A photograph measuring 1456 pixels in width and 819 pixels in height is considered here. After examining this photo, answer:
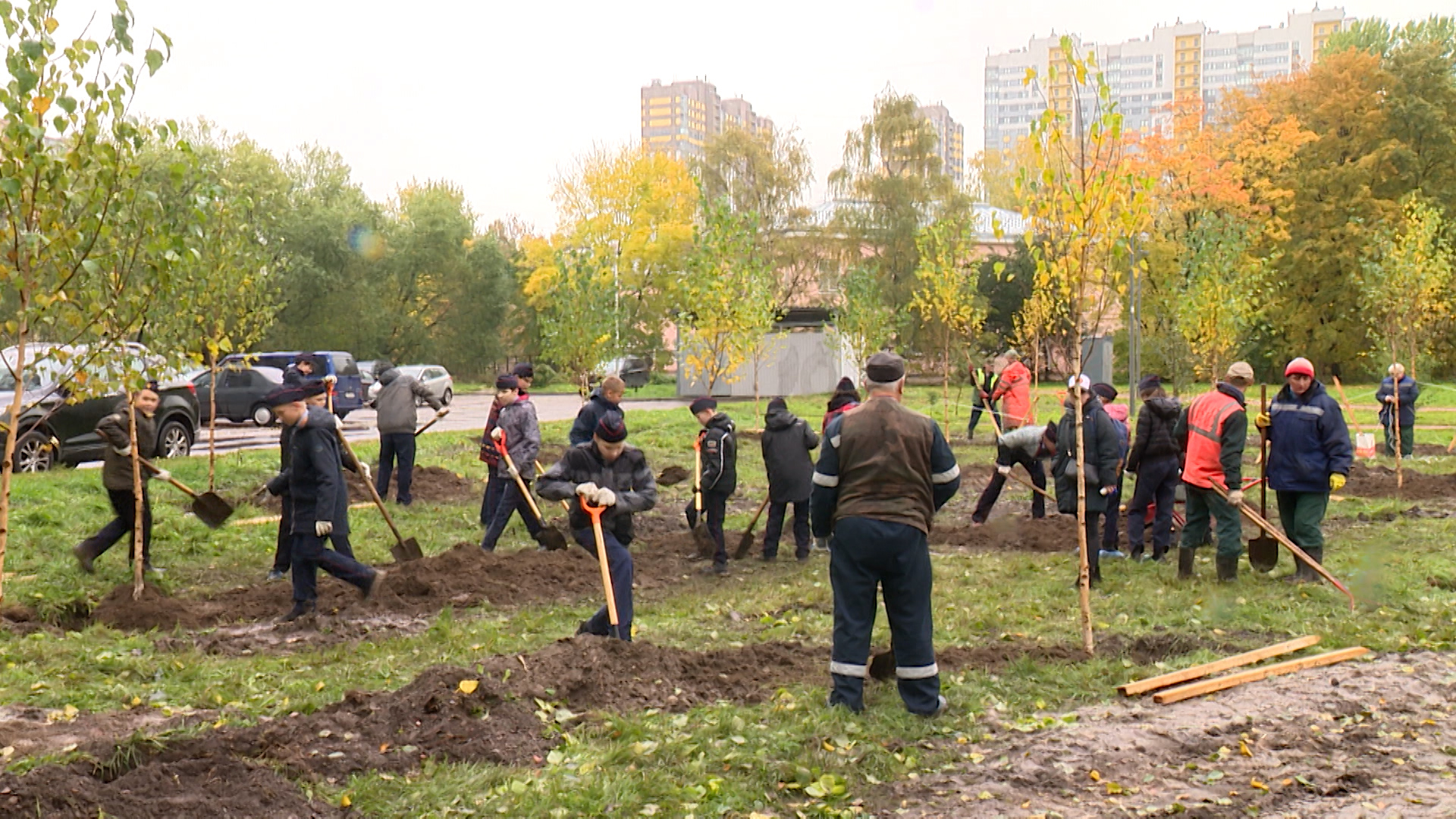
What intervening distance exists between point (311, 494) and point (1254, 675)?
6.24 m

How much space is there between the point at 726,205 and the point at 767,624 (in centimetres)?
1613

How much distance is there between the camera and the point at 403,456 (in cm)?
1386

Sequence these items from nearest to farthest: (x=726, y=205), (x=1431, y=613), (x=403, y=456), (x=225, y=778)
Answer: (x=225, y=778) → (x=1431, y=613) → (x=403, y=456) → (x=726, y=205)

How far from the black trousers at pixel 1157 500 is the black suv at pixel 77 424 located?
37.2ft

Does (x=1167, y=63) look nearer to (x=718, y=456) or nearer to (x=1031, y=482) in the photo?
(x=1031, y=482)

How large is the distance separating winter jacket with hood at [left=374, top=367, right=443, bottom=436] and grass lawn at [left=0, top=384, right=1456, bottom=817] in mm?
1181

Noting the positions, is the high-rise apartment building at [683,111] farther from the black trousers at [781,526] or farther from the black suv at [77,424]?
the black trousers at [781,526]

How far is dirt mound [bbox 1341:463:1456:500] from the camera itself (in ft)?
49.4

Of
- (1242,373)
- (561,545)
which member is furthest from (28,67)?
(1242,373)

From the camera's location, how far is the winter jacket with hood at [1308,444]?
9.21m

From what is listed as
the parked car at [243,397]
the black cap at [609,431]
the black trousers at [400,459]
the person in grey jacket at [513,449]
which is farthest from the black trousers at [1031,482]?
the parked car at [243,397]

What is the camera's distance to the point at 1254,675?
21.7 ft

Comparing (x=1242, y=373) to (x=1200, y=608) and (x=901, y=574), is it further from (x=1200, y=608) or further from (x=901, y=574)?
(x=901, y=574)

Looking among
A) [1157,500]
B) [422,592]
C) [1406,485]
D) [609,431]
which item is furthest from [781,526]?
[1406,485]
